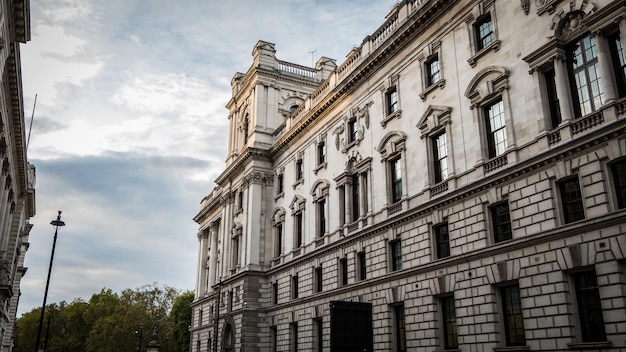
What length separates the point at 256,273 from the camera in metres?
43.6

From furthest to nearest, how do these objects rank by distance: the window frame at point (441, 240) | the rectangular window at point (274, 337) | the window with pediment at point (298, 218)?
the rectangular window at point (274, 337) → the window with pediment at point (298, 218) → the window frame at point (441, 240)

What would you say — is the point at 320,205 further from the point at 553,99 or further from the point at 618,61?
the point at 618,61

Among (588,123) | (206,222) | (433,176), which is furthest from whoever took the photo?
(206,222)

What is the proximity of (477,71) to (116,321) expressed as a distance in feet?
271

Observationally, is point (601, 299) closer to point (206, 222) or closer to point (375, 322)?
point (375, 322)

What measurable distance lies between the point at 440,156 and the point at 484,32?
5.97 metres

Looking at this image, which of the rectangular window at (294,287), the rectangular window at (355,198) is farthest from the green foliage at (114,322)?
the rectangular window at (355,198)

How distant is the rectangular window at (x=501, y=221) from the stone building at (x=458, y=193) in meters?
0.07

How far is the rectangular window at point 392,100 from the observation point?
31.3 metres

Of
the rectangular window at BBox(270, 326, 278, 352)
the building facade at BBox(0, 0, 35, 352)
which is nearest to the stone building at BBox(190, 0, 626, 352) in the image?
the rectangular window at BBox(270, 326, 278, 352)

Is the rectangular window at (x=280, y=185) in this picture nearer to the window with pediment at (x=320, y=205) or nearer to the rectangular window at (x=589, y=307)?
the window with pediment at (x=320, y=205)

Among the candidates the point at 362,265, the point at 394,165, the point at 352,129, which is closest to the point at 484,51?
the point at 394,165

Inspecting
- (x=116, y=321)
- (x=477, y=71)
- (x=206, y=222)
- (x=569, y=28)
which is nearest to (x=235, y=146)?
(x=206, y=222)

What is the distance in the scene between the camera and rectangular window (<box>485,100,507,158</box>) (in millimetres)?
23447
